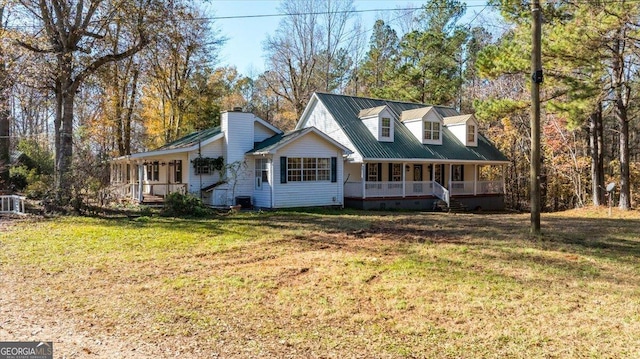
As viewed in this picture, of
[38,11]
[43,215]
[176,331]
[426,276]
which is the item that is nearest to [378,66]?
[38,11]

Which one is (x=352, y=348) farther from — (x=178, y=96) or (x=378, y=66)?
(x=378, y=66)

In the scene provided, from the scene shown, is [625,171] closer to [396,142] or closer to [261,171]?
[396,142]

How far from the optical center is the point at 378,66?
37281 mm

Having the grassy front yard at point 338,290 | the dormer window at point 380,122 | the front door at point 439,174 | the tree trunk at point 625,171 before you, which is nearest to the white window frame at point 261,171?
the dormer window at point 380,122

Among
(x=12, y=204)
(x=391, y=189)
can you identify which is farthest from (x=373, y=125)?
(x=12, y=204)

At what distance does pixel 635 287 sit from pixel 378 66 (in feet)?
108

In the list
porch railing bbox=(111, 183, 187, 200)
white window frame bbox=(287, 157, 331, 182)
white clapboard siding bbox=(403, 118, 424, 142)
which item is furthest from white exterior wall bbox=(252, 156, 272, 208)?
white clapboard siding bbox=(403, 118, 424, 142)

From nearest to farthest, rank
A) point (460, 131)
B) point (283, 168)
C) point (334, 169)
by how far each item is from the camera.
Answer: point (283, 168), point (334, 169), point (460, 131)

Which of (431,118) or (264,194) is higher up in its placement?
(431,118)

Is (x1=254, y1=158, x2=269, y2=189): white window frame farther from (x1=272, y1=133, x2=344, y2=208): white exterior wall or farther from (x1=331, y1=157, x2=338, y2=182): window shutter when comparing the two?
(x1=331, y1=157, x2=338, y2=182): window shutter

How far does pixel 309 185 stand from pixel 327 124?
500 centimetres

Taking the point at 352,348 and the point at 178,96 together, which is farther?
the point at 178,96

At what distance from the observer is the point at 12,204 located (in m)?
15.9

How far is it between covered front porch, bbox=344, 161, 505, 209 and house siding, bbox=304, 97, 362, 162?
3.60 feet
